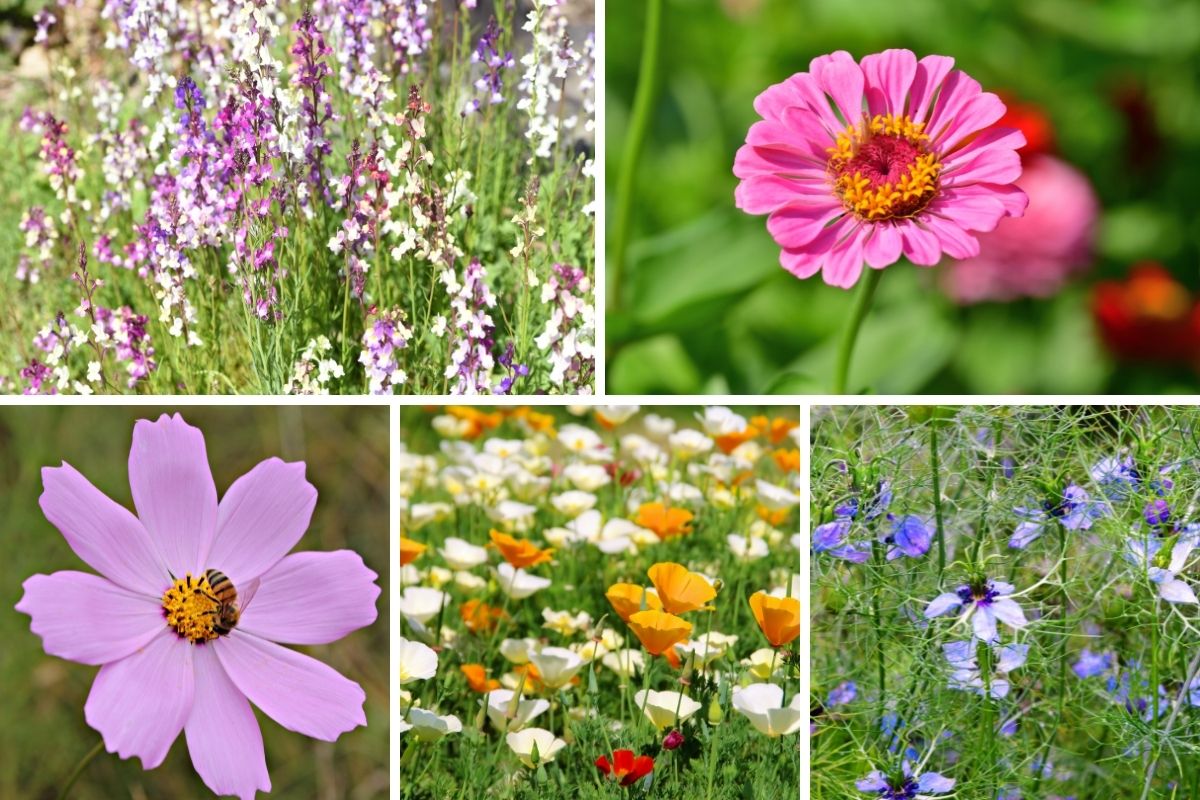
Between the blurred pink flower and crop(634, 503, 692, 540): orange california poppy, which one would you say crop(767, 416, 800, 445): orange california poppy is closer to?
crop(634, 503, 692, 540): orange california poppy

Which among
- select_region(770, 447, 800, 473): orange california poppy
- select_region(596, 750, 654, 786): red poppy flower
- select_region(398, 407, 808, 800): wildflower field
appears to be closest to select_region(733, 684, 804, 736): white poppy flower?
A: select_region(398, 407, 808, 800): wildflower field

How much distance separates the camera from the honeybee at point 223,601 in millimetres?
1222

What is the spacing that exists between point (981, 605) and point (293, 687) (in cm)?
68

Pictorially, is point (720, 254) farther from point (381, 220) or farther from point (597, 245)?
point (381, 220)

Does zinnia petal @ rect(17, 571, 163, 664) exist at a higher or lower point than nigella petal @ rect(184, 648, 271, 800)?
higher

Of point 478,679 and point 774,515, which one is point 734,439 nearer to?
point 774,515

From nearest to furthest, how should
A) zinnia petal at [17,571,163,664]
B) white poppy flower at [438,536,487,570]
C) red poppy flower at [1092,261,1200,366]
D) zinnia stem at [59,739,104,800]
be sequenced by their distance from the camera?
zinnia stem at [59,739,104,800], zinnia petal at [17,571,163,664], white poppy flower at [438,536,487,570], red poppy flower at [1092,261,1200,366]

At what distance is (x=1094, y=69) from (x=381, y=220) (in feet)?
3.13

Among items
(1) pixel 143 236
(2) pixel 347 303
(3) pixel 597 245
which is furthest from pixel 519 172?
(1) pixel 143 236

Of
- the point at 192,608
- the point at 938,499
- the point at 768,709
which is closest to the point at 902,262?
the point at 938,499

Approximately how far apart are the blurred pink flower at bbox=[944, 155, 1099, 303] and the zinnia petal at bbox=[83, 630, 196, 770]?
98cm

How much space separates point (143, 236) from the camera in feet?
4.14

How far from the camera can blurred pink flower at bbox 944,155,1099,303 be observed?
1.52 m

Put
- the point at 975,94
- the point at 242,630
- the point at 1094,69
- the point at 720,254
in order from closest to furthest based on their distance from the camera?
1. the point at 975,94
2. the point at 242,630
3. the point at 720,254
4. the point at 1094,69
